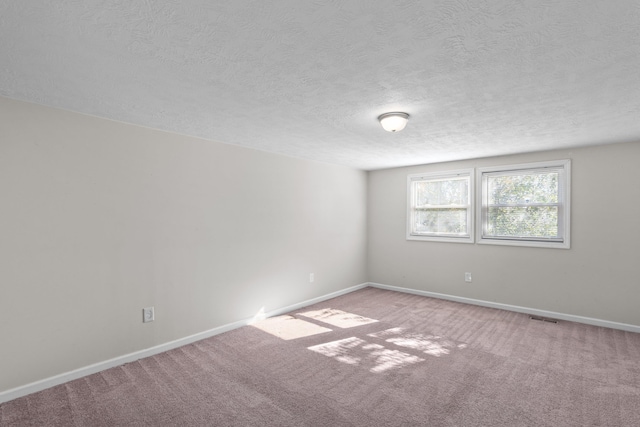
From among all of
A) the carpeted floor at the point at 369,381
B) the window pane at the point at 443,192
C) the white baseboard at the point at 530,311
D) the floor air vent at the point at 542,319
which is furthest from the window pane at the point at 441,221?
the carpeted floor at the point at 369,381

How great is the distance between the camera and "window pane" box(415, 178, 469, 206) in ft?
16.4

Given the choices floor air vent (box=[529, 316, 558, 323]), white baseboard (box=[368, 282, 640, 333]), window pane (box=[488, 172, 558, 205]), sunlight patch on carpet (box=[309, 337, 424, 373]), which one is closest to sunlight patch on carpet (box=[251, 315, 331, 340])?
sunlight patch on carpet (box=[309, 337, 424, 373])

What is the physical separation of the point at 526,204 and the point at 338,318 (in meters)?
3.11

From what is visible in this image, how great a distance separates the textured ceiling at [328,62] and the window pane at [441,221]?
2119 millimetres

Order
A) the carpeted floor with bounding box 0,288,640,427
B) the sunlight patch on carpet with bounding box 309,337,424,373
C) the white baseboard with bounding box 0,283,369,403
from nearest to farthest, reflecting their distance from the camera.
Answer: the carpeted floor with bounding box 0,288,640,427
the white baseboard with bounding box 0,283,369,403
the sunlight patch on carpet with bounding box 309,337,424,373

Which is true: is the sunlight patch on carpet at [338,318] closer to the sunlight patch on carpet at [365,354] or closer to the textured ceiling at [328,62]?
the sunlight patch on carpet at [365,354]

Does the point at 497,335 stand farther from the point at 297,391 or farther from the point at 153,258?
the point at 153,258

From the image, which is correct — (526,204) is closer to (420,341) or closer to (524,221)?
(524,221)

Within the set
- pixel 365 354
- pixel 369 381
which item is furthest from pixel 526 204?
pixel 369 381

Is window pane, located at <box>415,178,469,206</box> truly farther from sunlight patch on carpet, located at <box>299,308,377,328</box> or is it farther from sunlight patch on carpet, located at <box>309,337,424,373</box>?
sunlight patch on carpet, located at <box>309,337,424,373</box>

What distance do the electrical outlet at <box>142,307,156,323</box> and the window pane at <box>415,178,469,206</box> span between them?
4.28 metres

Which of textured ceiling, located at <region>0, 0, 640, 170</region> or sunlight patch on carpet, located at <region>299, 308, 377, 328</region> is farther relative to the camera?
sunlight patch on carpet, located at <region>299, 308, 377, 328</region>

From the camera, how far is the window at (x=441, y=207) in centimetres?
495

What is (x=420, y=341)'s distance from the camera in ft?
11.1
